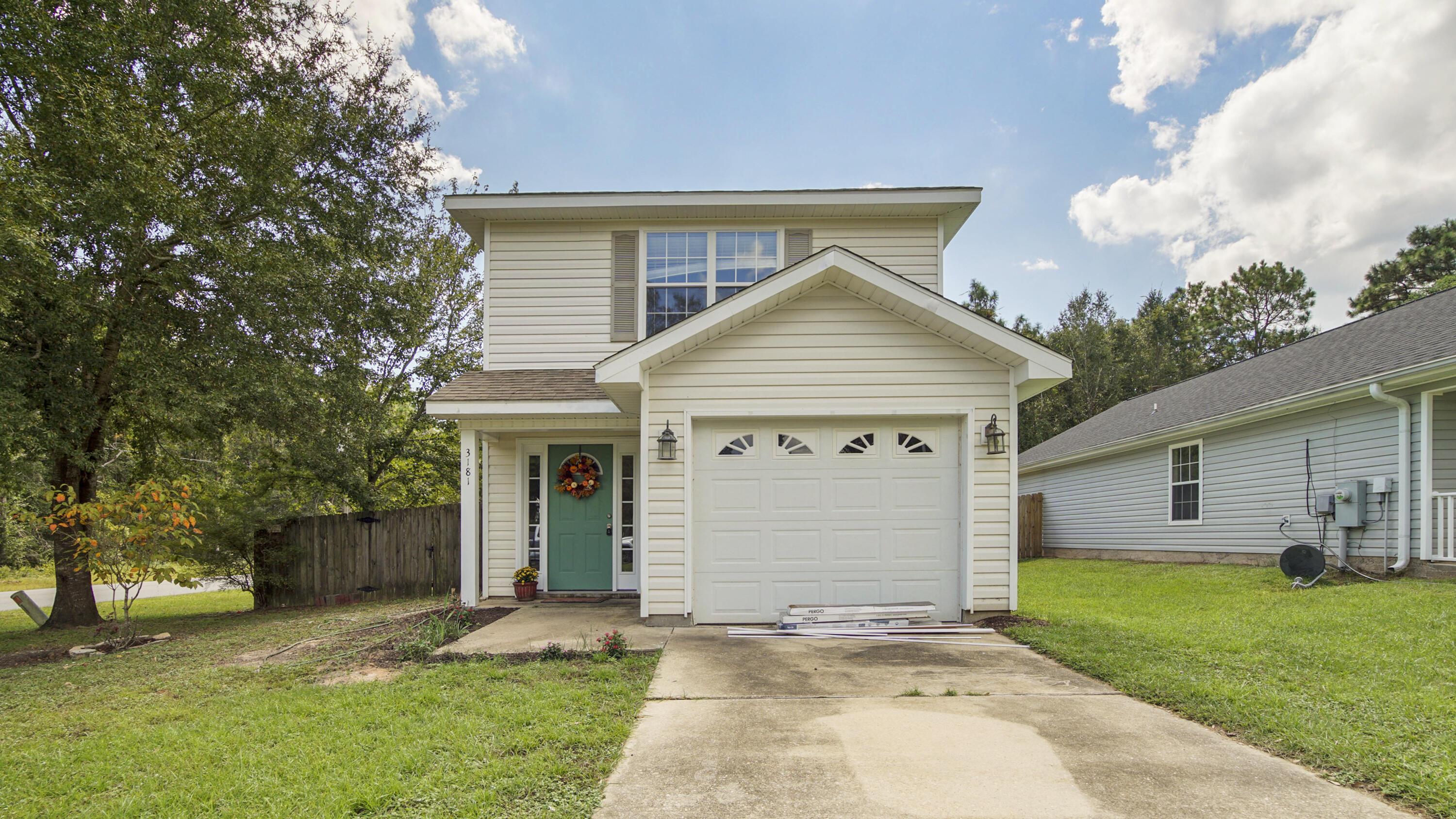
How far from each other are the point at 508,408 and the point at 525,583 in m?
2.43

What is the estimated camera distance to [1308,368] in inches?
457

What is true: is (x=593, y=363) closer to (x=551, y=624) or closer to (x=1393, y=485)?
(x=551, y=624)

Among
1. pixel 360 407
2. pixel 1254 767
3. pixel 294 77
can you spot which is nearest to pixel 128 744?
pixel 1254 767

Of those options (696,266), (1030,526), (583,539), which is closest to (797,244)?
(696,266)

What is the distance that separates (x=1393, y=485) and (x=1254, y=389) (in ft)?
12.4

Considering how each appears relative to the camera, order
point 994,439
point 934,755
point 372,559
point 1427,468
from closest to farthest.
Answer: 1. point 934,755
2. point 994,439
3. point 1427,468
4. point 372,559

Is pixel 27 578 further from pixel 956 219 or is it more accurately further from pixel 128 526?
pixel 956 219

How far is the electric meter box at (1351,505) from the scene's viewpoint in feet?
30.4

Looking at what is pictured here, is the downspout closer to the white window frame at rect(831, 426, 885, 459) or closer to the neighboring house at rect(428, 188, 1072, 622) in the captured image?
the neighboring house at rect(428, 188, 1072, 622)

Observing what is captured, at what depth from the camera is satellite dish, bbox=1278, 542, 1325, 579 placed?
29.5 feet

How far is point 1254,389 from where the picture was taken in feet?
40.7

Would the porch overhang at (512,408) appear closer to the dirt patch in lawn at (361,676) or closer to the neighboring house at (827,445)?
the neighboring house at (827,445)

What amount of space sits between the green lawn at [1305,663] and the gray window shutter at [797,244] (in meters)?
5.26

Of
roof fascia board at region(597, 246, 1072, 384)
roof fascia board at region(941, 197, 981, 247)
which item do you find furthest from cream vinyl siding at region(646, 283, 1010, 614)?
roof fascia board at region(941, 197, 981, 247)
